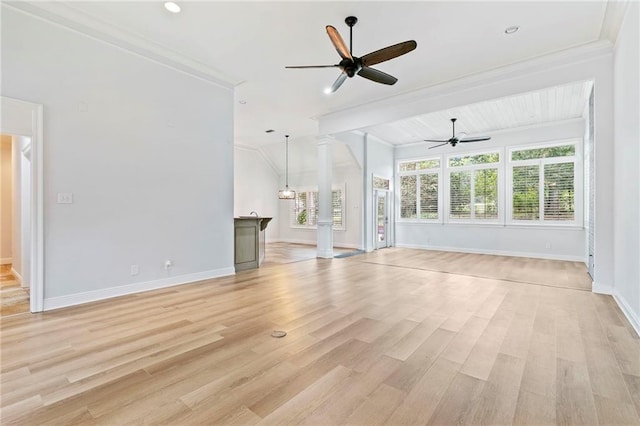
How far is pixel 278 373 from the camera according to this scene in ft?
6.82

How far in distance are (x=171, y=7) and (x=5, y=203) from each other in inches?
254

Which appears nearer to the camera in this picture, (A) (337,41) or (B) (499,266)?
(A) (337,41)

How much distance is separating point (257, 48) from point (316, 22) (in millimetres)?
1034

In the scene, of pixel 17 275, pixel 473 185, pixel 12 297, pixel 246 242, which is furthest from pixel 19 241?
pixel 473 185

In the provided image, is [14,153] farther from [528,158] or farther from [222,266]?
[528,158]

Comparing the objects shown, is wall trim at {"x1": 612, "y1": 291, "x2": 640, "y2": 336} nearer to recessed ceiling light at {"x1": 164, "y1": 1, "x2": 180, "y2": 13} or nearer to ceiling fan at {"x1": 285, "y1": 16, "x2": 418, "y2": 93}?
ceiling fan at {"x1": 285, "y1": 16, "x2": 418, "y2": 93}

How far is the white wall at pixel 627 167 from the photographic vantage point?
115 inches

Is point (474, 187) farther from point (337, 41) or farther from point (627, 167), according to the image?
point (337, 41)

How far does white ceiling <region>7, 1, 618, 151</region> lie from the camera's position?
3.40m

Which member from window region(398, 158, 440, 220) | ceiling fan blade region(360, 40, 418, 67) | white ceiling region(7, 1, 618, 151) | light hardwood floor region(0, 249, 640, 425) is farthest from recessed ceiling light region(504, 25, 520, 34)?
window region(398, 158, 440, 220)

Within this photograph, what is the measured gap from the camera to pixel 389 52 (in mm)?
3375

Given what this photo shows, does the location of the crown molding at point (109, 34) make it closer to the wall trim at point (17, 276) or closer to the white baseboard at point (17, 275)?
the wall trim at point (17, 276)

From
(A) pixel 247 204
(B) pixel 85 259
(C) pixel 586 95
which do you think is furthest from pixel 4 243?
(C) pixel 586 95

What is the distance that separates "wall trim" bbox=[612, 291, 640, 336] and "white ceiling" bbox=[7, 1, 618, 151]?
3383 mm
